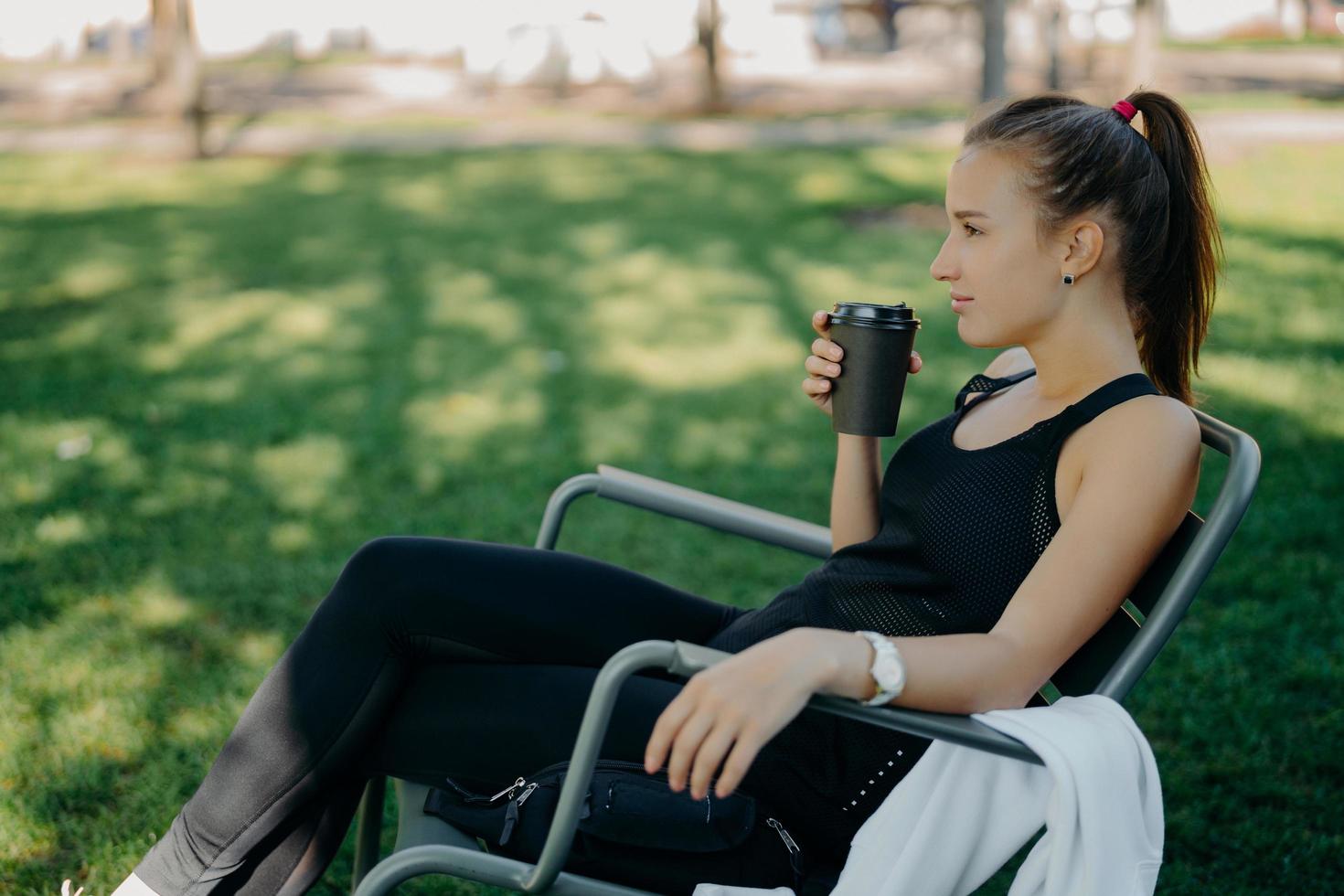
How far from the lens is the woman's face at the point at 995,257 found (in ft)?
5.69

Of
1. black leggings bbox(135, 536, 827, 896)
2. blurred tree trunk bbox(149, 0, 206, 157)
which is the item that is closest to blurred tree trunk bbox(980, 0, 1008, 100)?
blurred tree trunk bbox(149, 0, 206, 157)

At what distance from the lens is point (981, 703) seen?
151cm

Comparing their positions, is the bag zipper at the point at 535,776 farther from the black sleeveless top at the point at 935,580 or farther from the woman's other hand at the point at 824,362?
the woman's other hand at the point at 824,362

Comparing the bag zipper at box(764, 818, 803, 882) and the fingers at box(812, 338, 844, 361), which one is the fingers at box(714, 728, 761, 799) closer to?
the bag zipper at box(764, 818, 803, 882)

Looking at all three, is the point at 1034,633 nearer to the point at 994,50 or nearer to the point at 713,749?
the point at 713,749

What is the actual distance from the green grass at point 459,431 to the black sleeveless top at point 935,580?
1058 mm

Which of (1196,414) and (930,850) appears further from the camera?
(1196,414)

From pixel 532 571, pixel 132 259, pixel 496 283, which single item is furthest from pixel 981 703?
pixel 132 259

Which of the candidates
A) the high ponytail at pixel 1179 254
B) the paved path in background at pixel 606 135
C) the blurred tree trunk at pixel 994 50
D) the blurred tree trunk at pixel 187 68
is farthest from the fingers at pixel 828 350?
the blurred tree trunk at pixel 187 68

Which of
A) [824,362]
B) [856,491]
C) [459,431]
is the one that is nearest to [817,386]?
[824,362]

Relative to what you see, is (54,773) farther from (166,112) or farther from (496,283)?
(166,112)

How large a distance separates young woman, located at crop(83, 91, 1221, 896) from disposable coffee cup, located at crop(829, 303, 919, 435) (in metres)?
0.03

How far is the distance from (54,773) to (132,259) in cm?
544

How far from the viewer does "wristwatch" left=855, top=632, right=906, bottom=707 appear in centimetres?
141
